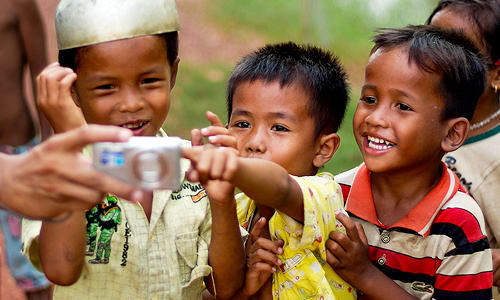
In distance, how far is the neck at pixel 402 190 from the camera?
2.89 metres

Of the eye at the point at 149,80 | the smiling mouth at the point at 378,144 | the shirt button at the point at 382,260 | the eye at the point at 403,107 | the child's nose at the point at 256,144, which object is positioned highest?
the eye at the point at 149,80

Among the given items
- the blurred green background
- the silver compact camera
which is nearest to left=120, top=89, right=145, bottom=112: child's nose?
the silver compact camera

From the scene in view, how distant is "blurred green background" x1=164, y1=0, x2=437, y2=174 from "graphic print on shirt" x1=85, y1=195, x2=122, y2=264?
4763mm

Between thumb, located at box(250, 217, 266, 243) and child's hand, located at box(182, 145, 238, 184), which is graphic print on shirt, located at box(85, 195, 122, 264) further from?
child's hand, located at box(182, 145, 238, 184)

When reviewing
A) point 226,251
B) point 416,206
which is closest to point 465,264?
point 416,206

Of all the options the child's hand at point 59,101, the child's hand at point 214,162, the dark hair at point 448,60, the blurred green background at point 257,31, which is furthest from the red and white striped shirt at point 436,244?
the blurred green background at point 257,31

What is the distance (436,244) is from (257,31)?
7983 mm

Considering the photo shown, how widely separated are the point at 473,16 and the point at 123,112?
6.27 feet

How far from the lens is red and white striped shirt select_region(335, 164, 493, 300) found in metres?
2.64

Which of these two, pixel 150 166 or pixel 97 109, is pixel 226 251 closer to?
pixel 97 109

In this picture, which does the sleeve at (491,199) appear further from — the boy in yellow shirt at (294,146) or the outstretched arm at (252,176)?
the outstretched arm at (252,176)

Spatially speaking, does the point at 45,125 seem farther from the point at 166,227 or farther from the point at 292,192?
the point at 292,192

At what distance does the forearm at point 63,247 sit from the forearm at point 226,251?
0.47 metres

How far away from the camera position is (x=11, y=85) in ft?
13.5
